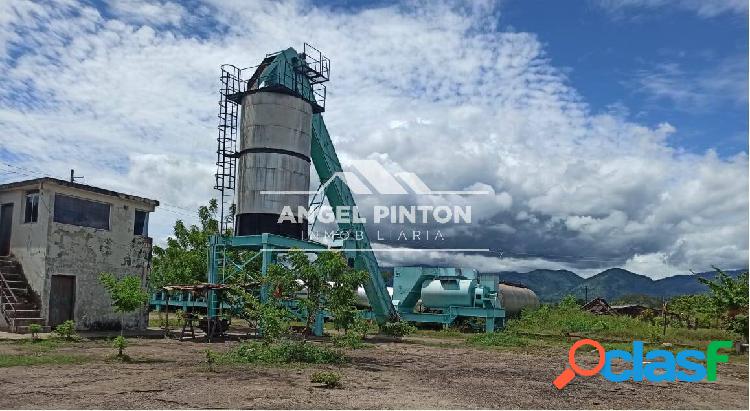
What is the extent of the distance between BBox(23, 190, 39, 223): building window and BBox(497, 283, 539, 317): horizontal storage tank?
29.3 meters

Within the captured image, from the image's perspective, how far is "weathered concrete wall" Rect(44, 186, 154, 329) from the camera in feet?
82.3

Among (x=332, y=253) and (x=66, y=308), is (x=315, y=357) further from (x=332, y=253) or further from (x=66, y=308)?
(x=66, y=308)

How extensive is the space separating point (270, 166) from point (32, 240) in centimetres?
1034

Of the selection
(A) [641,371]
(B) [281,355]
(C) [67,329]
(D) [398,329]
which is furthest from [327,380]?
(D) [398,329]

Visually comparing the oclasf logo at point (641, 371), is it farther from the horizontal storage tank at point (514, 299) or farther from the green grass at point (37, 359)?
the horizontal storage tank at point (514, 299)

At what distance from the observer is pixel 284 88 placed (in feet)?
95.4

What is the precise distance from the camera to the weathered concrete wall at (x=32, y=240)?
24.3m

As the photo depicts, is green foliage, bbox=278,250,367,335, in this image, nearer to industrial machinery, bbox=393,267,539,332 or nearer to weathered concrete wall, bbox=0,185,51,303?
weathered concrete wall, bbox=0,185,51,303

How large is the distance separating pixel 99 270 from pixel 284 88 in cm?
1172

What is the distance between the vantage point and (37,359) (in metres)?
16.2

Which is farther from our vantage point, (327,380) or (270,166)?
(270,166)

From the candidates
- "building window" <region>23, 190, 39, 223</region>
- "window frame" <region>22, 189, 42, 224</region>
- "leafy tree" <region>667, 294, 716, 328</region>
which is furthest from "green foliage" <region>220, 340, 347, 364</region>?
"leafy tree" <region>667, 294, 716, 328</region>

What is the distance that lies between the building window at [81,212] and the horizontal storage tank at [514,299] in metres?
26.7

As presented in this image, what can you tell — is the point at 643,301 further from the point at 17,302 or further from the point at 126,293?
the point at 126,293
